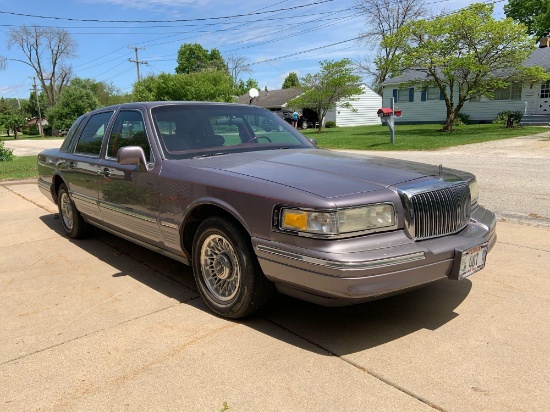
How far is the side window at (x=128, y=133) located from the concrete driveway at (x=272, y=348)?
125cm

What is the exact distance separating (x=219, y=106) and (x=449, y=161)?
10039 millimetres

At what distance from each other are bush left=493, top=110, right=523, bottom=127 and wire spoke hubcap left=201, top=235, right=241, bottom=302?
1024 inches

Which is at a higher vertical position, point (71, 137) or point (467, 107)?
point (467, 107)

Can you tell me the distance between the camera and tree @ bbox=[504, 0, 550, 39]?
4100 cm

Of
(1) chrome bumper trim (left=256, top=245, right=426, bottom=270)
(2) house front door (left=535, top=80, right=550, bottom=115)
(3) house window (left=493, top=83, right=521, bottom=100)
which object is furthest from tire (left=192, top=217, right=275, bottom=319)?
(3) house window (left=493, top=83, right=521, bottom=100)

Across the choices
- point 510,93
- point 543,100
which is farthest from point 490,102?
point 543,100

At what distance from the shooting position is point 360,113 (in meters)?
44.8

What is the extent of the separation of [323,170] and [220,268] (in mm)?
1045

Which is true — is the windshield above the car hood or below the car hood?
above

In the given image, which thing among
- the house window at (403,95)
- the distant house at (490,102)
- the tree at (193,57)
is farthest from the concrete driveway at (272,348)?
the tree at (193,57)

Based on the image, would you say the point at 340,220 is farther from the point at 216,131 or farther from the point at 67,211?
the point at 67,211

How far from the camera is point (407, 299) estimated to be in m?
3.71

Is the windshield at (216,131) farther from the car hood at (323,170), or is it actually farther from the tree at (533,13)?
the tree at (533,13)

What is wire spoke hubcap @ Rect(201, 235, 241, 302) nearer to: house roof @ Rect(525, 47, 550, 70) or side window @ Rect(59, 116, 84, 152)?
side window @ Rect(59, 116, 84, 152)
